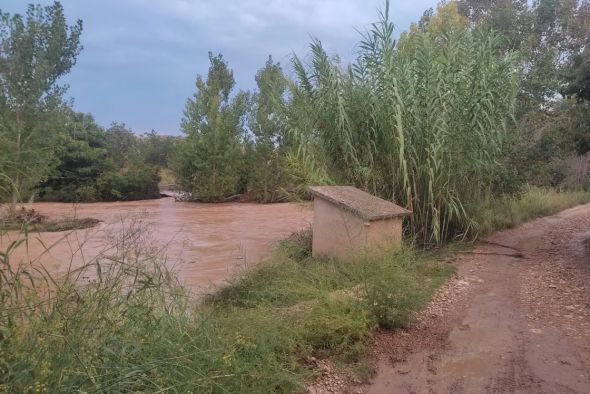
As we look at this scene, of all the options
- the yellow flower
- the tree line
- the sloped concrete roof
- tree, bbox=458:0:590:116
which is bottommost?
the yellow flower

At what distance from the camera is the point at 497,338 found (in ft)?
13.5

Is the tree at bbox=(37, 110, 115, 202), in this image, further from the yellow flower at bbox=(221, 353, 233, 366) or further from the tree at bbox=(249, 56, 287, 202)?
the yellow flower at bbox=(221, 353, 233, 366)

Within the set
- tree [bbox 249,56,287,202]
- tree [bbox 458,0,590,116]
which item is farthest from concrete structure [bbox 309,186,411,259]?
tree [bbox 249,56,287,202]

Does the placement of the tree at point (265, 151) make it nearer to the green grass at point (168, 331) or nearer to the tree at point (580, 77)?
the tree at point (580, 77)

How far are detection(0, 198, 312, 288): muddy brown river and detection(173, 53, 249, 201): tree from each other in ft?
16.7

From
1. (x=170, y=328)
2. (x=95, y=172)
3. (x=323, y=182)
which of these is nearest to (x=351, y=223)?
(x=323, y=182)

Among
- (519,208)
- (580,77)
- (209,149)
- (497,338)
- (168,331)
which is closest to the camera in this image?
(168,331)

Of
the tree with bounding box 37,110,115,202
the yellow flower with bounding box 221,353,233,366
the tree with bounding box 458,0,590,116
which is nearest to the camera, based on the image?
the yellow flower with bounding box 221,353,233,366

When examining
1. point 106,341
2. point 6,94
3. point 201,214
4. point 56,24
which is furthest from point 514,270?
point 56,24

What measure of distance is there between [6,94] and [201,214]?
6.72 m

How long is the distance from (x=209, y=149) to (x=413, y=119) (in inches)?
625

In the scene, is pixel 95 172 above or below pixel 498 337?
above

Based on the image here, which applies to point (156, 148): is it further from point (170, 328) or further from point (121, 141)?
point (170, 328)

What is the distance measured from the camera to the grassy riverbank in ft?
7.41
